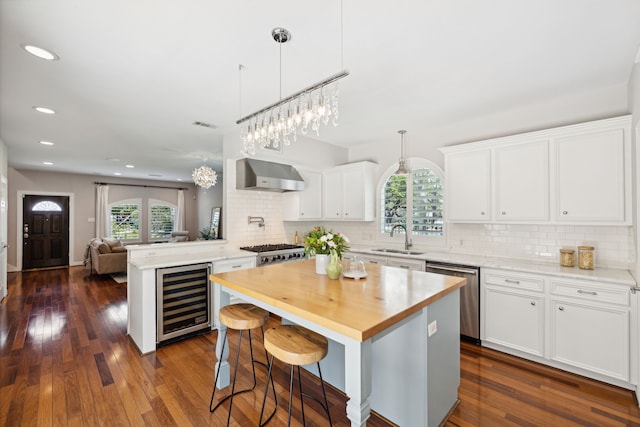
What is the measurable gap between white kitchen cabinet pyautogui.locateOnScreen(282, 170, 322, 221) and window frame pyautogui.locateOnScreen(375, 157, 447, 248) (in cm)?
102

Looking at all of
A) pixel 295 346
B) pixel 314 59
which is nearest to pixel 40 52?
pixel 314 59

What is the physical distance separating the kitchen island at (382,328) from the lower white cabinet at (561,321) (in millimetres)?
1174

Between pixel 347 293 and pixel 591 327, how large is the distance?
229cm

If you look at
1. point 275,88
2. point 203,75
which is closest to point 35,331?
point 203,75

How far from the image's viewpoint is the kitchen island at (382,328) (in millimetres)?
1348

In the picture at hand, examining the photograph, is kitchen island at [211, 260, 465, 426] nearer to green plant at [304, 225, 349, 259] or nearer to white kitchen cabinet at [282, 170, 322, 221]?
green plant at [304, 225, 349, 259]

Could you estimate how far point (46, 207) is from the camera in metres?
7.88

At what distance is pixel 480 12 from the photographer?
69.8 inches

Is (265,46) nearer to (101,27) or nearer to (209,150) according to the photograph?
(101,27)

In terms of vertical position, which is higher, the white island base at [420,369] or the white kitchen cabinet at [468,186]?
the white kitchen cabinet at [468,186]

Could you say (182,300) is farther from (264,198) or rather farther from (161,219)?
(161,219)

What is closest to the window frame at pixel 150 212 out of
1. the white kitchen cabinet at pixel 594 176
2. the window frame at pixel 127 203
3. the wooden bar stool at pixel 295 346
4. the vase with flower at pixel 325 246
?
the window frame at pixel 127 203

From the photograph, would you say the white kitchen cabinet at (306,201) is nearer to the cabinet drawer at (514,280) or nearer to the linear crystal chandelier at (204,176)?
the linear crystal chandelier at (204,176)

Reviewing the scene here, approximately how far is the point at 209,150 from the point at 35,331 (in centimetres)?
353
